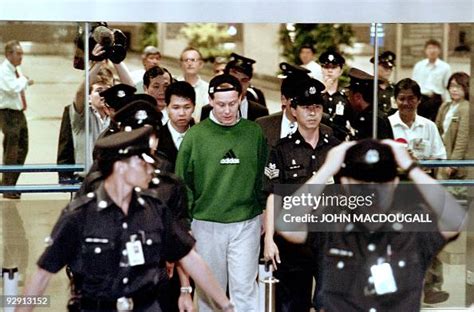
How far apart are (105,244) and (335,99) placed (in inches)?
97.0

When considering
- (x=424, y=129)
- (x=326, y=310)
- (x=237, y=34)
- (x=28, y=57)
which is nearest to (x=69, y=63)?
(x=28, y=57)

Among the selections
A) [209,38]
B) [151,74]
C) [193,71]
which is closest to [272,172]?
[151,74]

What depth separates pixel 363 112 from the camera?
23.2 ft

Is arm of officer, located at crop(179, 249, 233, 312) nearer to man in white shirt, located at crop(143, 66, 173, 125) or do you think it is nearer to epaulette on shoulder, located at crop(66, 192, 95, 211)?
epaulette on shoulder, located at crop(66, 192, 95, 211)

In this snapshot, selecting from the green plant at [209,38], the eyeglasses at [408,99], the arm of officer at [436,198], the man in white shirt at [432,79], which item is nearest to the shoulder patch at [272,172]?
the arm of officer at [436,198]

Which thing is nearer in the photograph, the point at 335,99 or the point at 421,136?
the point at 421,136

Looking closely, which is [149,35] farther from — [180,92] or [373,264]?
[373,264]

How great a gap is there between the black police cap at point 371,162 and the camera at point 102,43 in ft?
6.28

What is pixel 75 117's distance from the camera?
6.95m

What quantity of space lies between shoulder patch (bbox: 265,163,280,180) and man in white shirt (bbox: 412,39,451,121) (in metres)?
1.30

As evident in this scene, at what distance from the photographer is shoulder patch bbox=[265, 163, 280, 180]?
645 cm

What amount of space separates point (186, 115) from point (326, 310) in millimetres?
1864

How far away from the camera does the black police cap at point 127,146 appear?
17.8 ft

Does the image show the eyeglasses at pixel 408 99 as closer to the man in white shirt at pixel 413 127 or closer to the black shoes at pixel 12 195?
the man in white shirt at pixel 413 127
